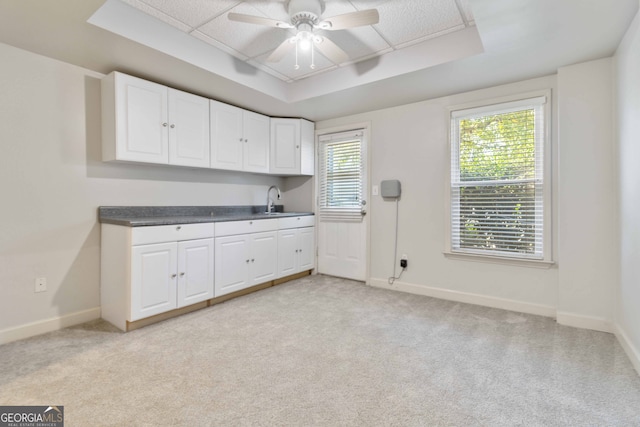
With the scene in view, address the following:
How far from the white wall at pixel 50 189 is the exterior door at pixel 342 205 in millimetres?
2381

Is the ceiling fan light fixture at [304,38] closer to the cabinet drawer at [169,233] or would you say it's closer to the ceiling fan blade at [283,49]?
the ceiling fan blade at [283,49]

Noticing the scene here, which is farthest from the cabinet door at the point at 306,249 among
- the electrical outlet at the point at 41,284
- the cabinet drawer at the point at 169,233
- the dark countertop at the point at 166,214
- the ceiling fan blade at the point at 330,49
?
the electrical outlet at the point at 41,284

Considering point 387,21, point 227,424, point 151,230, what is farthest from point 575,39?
point 151,230

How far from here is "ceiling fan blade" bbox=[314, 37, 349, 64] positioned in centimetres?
225

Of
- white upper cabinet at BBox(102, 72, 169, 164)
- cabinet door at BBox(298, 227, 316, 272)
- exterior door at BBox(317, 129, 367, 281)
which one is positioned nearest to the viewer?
white upper cabinet at BBox(102, 72, 169, 164)

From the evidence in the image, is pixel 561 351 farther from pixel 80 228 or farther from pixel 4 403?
pixel 80 228

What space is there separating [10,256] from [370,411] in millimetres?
2817

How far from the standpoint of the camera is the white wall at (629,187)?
6.59 ft

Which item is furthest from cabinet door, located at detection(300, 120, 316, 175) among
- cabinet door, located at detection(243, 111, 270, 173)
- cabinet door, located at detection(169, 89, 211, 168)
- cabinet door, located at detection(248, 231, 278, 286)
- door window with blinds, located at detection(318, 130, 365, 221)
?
cabinet door, located at detection(169, 89, 211, 168)

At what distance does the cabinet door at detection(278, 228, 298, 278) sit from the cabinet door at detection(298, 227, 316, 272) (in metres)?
0.09

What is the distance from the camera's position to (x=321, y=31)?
8.18 feet

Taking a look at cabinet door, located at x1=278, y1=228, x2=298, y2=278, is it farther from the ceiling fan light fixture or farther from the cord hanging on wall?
the ceiling fan light fixture

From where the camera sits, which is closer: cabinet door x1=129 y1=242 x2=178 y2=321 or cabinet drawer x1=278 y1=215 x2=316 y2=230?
cabinet door x1=129 y1=242 x2=178 y2=321

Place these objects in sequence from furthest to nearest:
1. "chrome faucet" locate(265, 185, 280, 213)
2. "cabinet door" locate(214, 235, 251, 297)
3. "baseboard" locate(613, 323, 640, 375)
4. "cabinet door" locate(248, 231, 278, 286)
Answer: "chrome faucet" locate(265, 185, 280, 213), "cabinet door" locate(248, 231, 278, 286), "cabinet door" locate(214, 235, 251, 297), "baseboard" locate(613, 323, 640, 375)
